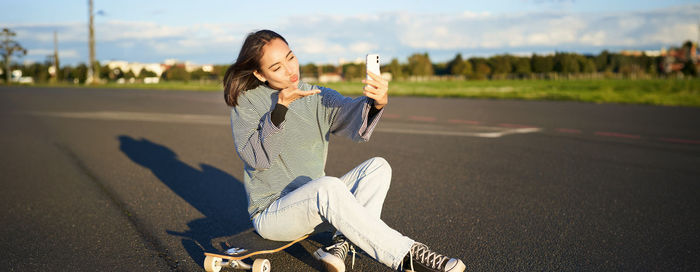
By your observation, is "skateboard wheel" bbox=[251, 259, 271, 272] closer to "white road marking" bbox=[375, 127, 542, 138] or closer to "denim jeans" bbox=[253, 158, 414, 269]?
"denim jeans" bbox=[253, 158, 414, 269]

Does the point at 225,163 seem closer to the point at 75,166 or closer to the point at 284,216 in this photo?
the point at 75,166

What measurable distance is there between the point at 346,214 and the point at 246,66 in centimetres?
99

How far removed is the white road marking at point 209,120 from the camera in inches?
395

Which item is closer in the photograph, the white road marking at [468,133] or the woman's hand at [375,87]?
the woman's hand at [375,87]

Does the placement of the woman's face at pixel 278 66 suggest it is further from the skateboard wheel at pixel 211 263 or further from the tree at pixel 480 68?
the tree at pixel 480 68

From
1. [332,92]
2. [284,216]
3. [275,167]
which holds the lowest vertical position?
[284,216]

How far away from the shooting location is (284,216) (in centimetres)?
285

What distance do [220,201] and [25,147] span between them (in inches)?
215

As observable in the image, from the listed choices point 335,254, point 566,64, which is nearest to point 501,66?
point 566,64

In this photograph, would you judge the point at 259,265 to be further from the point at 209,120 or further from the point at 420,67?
the point at 420,67

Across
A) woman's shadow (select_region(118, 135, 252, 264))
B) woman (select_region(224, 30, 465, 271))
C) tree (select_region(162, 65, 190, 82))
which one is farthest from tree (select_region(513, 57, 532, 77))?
woman (select_region(224, 30, 465, 271))

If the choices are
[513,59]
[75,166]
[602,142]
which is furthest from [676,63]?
[75,166]

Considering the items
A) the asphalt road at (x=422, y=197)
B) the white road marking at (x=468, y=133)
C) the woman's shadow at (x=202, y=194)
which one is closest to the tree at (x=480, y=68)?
the white road marking at (x=468, y=133)

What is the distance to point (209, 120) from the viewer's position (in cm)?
1297
